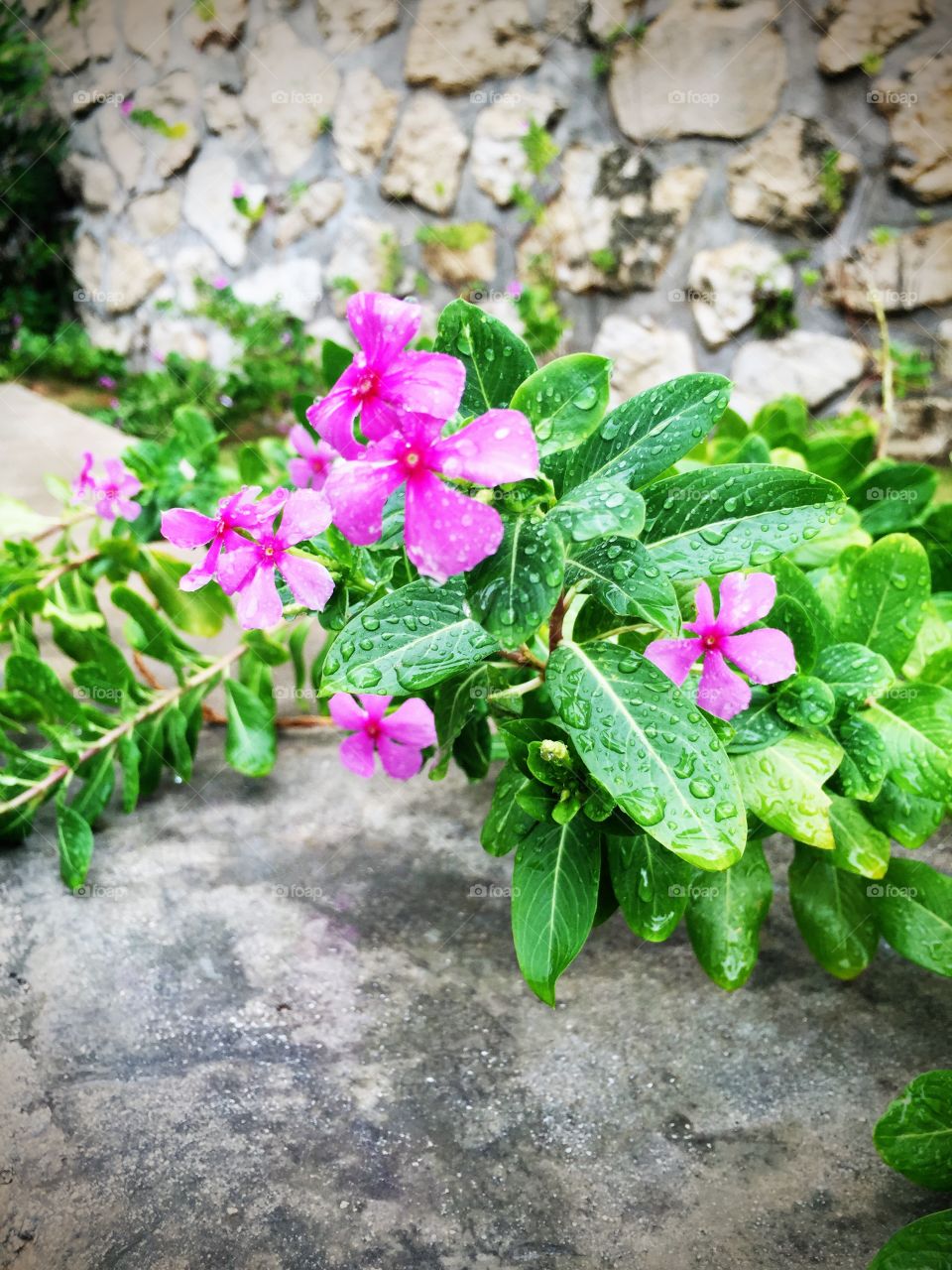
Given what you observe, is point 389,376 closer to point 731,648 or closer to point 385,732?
point 731,648

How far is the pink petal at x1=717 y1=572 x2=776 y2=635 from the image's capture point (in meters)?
0.84

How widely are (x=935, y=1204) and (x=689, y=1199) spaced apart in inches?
8.7

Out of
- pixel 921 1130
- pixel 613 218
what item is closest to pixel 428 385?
pixel 921 1130

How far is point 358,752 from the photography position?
111 centimetres

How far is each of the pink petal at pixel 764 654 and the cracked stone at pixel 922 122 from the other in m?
2.26

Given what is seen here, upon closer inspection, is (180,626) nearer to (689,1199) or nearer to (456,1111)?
(456,1111)

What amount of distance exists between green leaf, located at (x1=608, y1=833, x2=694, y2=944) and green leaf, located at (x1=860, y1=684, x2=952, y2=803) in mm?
248

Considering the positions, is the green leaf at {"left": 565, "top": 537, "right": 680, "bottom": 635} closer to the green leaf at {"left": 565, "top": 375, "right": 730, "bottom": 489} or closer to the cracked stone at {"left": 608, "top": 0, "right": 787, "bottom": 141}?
the green leaf at {"left": 565, "top": 375, "right": 730, "bottom": 489}

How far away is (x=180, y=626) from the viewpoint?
1.46 meters

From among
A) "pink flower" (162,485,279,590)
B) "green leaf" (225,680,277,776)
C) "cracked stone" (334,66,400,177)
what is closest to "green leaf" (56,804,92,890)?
"green leaf" (225,680,277,776)

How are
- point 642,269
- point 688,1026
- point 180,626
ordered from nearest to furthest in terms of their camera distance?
point 688,1026, point 180,626, point 642,269

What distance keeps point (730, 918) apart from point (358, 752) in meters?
0.46

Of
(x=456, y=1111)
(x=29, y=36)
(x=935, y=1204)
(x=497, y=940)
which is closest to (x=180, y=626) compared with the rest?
(x=497, y=940)

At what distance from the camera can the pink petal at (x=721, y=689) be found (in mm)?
846
